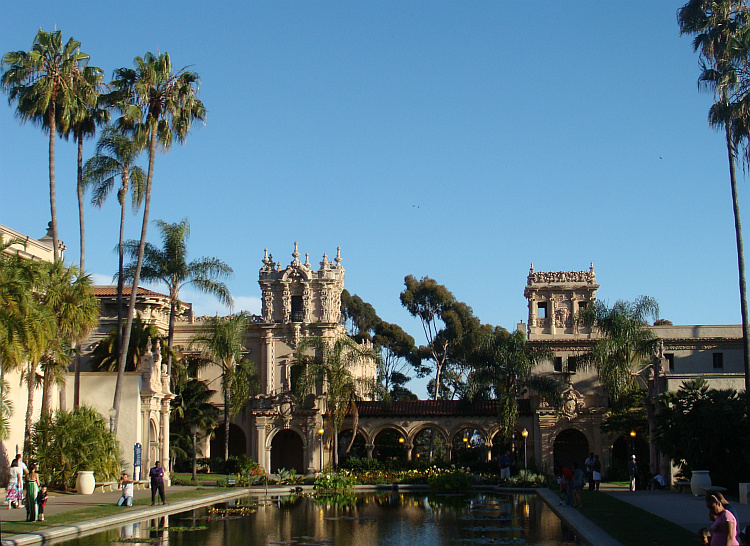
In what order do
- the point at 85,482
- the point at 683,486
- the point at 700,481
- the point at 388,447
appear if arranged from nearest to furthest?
the point at 700,481 < the point at 683,486 < the point at 85,482 < the point at 388,447

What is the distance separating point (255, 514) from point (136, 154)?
20.8 meters

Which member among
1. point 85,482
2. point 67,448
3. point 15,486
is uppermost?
point 67,448

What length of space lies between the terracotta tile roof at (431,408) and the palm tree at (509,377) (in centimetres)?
98

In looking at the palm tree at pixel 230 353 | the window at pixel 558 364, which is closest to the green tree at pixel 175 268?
→ the palm tree at pixel 230 353

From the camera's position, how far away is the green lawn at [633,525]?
16734 mm

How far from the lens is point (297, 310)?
197 ft

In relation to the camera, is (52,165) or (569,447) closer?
(52,165)

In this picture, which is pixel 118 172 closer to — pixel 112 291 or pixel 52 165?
pixel 52 165

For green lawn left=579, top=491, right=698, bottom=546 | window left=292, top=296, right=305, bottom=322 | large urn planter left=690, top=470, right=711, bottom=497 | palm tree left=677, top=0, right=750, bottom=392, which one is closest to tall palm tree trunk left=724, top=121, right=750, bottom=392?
palm tree left=677, top=0, right=750, bottom=392

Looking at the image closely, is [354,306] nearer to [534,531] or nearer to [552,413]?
[552,413]

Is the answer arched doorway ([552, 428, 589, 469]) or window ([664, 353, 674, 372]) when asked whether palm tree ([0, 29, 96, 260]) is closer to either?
arched doorway ([552, 428, 589, 469])

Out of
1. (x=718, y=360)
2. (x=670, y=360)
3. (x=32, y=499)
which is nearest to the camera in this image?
(x=32, y=499)

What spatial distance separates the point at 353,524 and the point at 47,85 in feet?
74.8

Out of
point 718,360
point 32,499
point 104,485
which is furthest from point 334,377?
point 32,499
